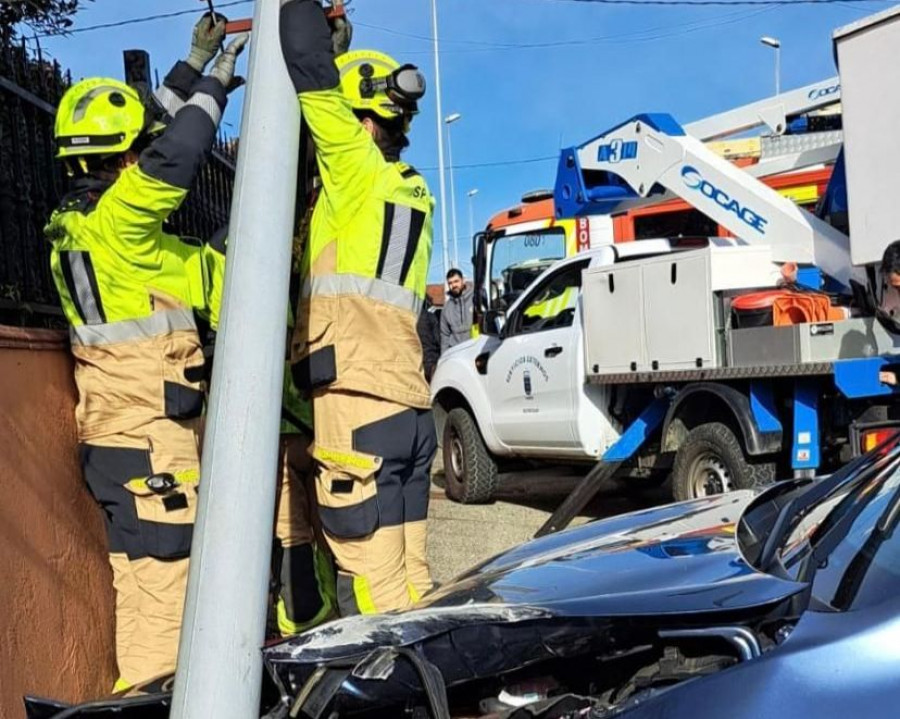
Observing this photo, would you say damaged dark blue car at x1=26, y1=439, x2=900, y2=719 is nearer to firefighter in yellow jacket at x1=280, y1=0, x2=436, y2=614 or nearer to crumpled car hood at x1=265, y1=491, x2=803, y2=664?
crumpled car hood at x1=265, y1=491, x2=803, y2=664

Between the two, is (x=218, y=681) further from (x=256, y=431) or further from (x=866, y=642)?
(x=866, y=642)

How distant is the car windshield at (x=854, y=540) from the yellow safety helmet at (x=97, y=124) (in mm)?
2337

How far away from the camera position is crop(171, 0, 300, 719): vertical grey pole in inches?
76.8

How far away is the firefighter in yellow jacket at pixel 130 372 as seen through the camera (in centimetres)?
316

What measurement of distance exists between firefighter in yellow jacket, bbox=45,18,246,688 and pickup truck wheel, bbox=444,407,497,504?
16.7 ft

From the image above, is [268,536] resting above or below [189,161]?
below

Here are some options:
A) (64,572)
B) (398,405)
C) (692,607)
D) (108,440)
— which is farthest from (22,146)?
(692,607)

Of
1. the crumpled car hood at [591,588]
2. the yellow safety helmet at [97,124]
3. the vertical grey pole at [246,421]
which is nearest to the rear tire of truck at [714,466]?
the crumpled car hood at [591,588]

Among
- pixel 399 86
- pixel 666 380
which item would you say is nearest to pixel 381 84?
pixel 399 86

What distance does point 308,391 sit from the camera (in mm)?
3051

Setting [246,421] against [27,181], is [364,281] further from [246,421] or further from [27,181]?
[27,181]

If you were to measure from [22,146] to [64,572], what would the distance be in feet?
5.60

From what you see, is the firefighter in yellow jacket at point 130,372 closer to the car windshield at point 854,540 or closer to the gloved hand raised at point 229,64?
the gloved hand raised at point 229,64

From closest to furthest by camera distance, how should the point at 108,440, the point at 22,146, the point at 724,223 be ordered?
the point at 108,440
the point at 22,146
the point at 724,223
